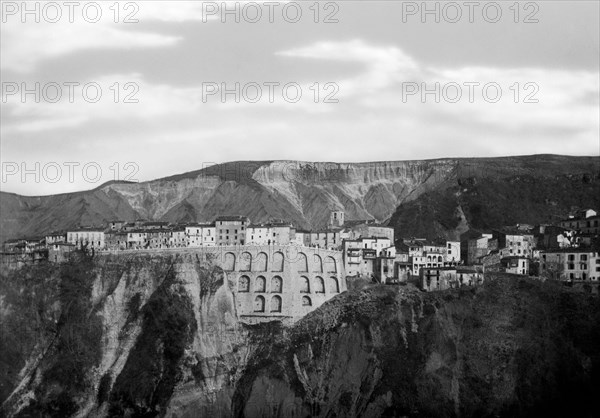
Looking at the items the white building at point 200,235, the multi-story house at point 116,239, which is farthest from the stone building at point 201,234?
the multi-story house at point 116,239

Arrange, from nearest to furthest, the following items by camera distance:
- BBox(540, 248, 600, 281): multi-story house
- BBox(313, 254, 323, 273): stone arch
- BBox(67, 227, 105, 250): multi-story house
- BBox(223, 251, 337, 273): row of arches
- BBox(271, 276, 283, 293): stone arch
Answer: BBox(540, 248, 600, 281): multi-story house < BBox(271, 276, 283, 293): stone arch < BBox(223, 251, 337, 273): row of arches < BBox(313, 254, 323, 273): stone arch < BBox(67, 227, 105, 250): multi-story house

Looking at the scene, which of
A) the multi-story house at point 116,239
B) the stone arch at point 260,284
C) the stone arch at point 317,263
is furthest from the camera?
the multi-story house at point 116,239

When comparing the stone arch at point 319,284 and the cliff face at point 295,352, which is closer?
the cliff face at point 295,352

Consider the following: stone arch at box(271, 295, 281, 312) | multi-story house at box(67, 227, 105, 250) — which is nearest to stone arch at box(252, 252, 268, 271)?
stone arch at box(271, 295, 281, 312)

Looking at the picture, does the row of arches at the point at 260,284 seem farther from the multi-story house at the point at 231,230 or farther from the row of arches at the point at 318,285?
the multi-story house at the point at 231,230

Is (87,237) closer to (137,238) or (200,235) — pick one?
(137,238)

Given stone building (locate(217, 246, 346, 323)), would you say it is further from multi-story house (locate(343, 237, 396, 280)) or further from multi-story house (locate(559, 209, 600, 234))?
multi-story house (locate(559, 209, 600, 234))
